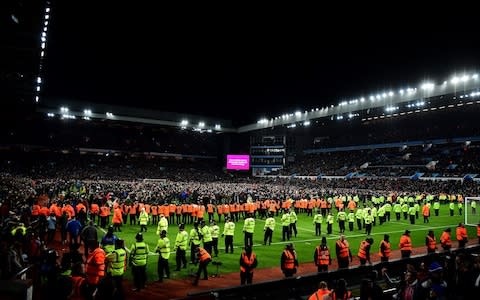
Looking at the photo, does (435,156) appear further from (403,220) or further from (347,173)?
(403,220)

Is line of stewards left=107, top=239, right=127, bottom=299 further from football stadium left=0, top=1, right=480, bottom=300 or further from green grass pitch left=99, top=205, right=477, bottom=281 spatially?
green grass pitch left=99, top=205, right=477, bottom=281

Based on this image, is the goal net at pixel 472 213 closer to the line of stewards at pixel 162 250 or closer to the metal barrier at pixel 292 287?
the metal barrier at pixel 292 287

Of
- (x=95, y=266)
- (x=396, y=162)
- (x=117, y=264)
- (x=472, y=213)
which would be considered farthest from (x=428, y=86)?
(x=95, y=266)

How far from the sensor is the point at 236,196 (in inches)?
1328

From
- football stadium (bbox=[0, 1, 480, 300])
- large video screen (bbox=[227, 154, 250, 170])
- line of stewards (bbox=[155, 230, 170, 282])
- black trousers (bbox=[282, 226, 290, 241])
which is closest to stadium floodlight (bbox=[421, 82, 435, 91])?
football stadium (bbox=[0, 1, 480, 300])

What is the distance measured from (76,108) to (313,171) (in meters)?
41.5

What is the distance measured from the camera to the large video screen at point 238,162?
68.4 meters

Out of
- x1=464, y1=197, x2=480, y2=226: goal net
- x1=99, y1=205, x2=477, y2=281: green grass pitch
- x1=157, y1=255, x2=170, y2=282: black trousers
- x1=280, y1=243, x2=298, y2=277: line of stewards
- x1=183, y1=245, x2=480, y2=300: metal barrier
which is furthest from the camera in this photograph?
x1=464, y1=197, x2=480, y2=226: goal net

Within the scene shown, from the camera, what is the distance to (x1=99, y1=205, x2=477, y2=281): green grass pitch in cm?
1377

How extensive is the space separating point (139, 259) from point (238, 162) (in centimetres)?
5852

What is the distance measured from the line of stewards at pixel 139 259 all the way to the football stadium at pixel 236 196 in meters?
0.04

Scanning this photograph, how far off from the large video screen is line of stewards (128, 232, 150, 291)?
57899 mm

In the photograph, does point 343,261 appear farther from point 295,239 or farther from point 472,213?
point 472,213

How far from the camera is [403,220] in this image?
27938 mm
